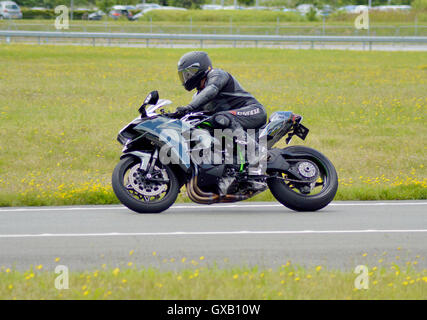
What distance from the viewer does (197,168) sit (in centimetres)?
880

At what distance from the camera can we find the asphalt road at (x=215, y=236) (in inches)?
267

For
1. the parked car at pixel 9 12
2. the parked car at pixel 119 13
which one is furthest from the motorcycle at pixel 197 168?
the parked car at pixel 119 13

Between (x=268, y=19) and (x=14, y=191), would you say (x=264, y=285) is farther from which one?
(x=268, y=19)

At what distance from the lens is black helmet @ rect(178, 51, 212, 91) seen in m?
9.04

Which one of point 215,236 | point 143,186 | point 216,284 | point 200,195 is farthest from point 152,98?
point 216,284

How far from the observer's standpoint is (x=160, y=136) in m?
8.73

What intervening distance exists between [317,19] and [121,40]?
1007 inches

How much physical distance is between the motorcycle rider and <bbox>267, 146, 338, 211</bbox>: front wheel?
0.60 m

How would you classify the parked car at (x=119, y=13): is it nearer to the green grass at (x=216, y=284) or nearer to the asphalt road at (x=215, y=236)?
the asphalt road at (x=215, y=236)

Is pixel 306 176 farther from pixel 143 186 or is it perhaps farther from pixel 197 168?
pixel 143 186

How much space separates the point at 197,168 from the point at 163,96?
514 inches

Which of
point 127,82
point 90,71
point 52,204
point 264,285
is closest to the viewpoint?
point 264,285

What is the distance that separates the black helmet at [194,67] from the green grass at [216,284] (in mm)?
3384

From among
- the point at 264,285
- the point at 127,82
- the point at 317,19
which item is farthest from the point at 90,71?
the point at 317,19
